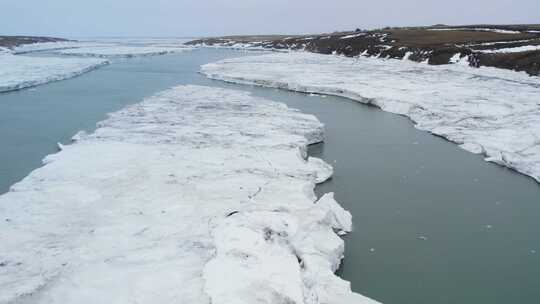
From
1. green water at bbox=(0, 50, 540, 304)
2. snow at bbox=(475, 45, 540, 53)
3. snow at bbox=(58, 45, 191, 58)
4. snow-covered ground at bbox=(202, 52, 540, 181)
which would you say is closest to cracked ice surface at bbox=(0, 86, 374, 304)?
green water at bbox=(0, 50, 540, 304)

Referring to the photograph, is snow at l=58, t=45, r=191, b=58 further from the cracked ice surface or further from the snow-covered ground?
the cracked ice surface

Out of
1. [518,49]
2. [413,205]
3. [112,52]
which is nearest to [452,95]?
[413,205]

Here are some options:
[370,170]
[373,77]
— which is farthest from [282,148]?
[373,77]

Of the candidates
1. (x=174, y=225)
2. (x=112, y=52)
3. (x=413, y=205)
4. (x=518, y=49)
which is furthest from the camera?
(x=112, y=52)

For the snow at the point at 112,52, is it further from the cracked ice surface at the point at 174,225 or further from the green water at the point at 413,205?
the cracked ice surface at the point at 174,225

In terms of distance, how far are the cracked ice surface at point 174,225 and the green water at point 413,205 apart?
57 cm

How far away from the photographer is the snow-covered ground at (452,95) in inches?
405

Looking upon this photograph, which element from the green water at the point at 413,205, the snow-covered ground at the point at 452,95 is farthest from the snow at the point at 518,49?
the green water at the point at 413,205

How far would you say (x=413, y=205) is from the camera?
734 centimetres

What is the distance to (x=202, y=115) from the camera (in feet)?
41.5

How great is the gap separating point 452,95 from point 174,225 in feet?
42.9

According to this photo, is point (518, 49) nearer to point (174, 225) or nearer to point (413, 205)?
point (413, 205)

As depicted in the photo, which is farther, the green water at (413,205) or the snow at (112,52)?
the snow at (112,52)

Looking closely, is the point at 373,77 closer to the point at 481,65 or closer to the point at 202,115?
the point at 481,65
